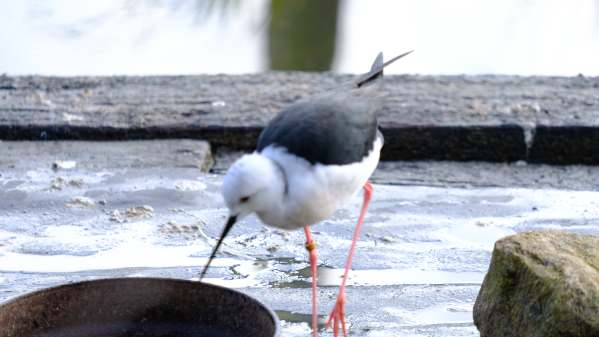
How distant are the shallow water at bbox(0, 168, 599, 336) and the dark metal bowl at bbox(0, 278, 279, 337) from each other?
455 mm

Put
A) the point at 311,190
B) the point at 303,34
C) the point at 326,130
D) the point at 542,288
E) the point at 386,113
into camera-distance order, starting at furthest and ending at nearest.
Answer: the point at 303,34 → the point at 386,113 → the point at 326,130 → the point at 311,190 → the point at 542,288

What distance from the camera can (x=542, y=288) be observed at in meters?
3.20

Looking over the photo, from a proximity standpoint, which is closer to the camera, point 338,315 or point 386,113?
point 338,315

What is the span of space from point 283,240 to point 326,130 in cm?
107

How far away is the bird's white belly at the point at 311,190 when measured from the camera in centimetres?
348

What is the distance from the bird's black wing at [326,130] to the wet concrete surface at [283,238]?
1.97 feet

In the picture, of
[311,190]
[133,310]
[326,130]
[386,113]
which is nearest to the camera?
[133,310]

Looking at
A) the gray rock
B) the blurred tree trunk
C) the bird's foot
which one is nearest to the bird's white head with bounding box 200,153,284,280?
the bird's foot

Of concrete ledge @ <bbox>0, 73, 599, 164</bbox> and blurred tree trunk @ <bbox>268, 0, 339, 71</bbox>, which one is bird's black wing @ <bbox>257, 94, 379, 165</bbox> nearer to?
concrete ledge @ <bbox>0, 73, 599, 164</bbox>

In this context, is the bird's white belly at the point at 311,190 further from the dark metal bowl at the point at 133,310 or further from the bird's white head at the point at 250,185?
the dark metal bowl at the point at 133,310

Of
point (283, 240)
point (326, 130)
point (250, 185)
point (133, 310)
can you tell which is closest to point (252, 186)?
point (250, 185)

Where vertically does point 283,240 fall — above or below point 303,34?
above

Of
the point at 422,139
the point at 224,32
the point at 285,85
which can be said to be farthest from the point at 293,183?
the point at 224,32

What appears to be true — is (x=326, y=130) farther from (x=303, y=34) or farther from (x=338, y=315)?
(x=303, y=34)
